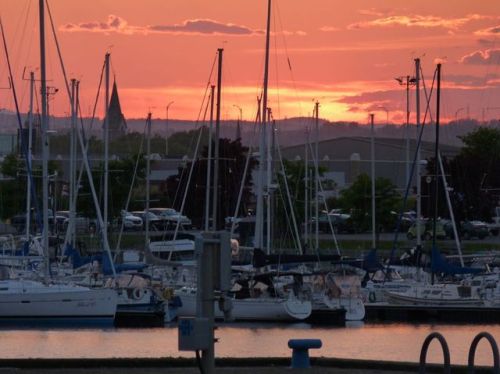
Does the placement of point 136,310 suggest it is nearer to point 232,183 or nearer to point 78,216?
point 232,183

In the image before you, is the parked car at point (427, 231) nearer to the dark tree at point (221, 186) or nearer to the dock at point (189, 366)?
the dark tree at point (221, 186)

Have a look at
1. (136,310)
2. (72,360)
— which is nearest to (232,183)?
(136,310)

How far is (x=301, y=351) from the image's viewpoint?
23.7 m

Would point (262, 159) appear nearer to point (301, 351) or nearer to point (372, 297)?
point (372, 297)

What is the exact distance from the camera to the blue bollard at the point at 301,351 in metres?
23.5

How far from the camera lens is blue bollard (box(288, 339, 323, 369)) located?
23.5 m

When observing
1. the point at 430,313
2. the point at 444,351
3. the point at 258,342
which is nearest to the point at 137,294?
the point at 258,342

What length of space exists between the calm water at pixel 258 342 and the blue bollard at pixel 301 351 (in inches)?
352

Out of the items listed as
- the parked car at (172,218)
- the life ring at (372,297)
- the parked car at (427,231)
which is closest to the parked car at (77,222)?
the parked car at (172,218)

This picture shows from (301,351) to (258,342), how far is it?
19.1 metres

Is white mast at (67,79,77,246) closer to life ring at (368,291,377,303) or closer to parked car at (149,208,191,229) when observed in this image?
parked car at (149,208,191,229)

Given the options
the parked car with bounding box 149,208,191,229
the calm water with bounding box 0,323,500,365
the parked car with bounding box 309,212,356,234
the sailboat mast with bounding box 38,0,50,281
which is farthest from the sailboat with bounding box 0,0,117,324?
the parked car with bounding box 309,212,356,234

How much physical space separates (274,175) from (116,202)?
28722mm

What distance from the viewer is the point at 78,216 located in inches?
3706
